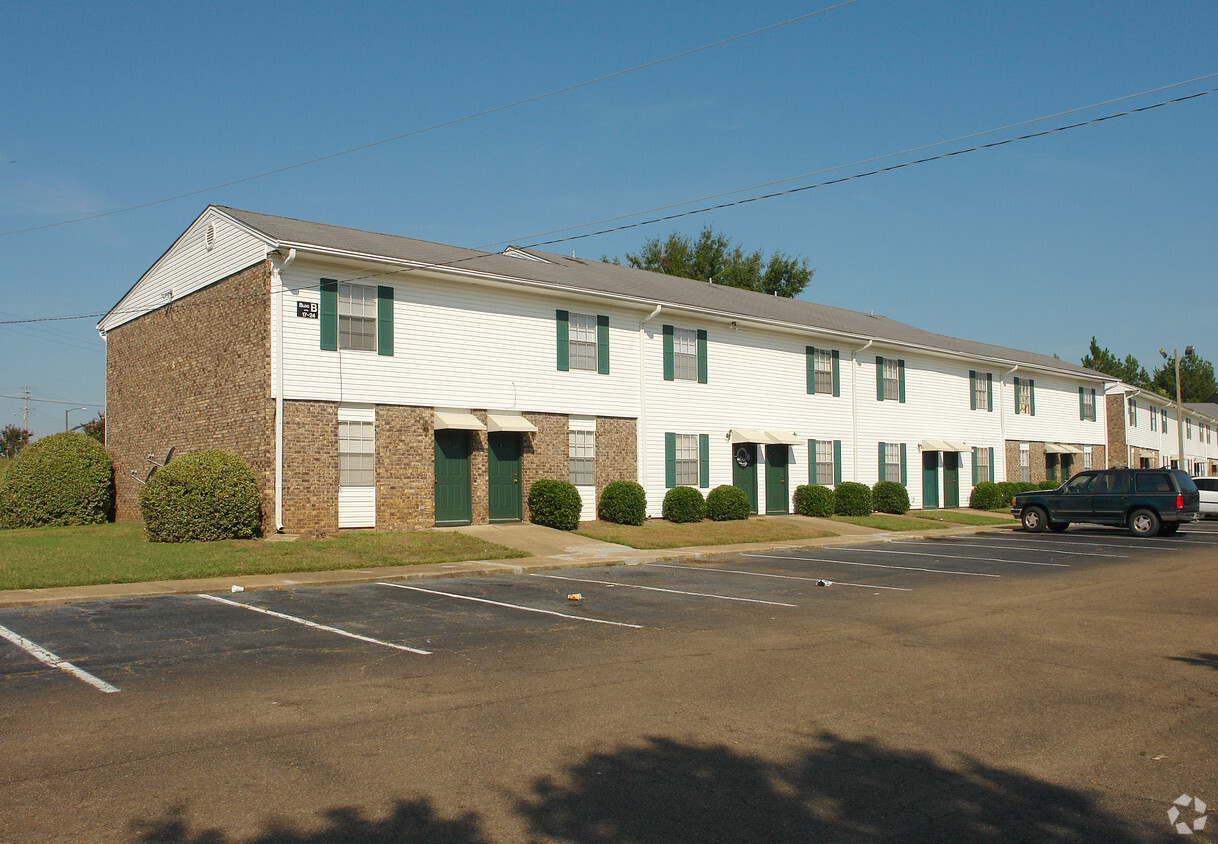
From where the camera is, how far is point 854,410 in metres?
31.4

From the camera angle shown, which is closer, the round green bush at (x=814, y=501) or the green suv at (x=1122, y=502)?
the green suv at (x=1122, y=502)

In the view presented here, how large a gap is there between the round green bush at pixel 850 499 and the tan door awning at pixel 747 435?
353cm

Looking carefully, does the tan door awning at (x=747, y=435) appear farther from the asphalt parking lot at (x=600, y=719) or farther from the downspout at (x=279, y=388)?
the asphalt parking lot at (x=600, y=719)

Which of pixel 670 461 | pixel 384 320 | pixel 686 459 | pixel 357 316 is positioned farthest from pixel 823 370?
pixel 357 316

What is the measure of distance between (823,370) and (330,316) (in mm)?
17030

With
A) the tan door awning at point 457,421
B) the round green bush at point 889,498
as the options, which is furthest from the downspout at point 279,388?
the round green bush at point 889,498

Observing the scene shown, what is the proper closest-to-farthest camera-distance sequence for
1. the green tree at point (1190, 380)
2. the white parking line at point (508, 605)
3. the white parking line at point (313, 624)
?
1. the white parking line at point (313, 624)
2. the white parking line at point (508, 605)
3. the green tree at point (1190, 380)

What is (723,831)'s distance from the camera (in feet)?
15.2

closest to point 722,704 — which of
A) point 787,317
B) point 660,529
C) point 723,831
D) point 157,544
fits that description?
point 723,831

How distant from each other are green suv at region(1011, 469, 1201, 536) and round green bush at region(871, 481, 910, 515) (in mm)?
4351

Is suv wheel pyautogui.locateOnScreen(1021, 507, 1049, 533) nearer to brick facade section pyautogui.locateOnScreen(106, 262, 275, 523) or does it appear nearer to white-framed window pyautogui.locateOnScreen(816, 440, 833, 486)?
white-framed window pyautogui.locateOnScreen(816, 440, 833, 486)

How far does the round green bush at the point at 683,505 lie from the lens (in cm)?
2483

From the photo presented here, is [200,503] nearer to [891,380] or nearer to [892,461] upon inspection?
[892,461]

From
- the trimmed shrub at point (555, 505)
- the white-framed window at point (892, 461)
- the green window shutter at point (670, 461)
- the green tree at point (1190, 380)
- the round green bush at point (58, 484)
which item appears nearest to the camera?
the trimmed shrub at point (555, 505)
